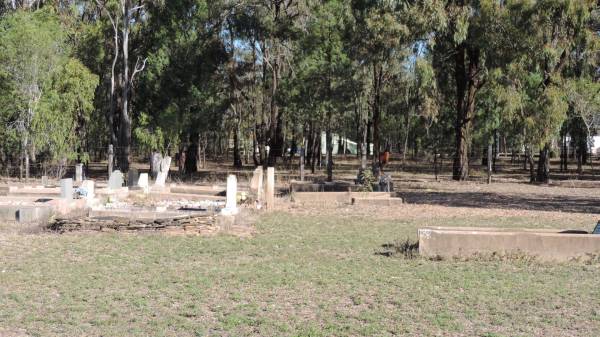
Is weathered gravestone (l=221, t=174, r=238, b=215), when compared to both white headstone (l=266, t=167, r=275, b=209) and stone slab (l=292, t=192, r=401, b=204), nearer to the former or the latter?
white headstone (l=266, t=167, r=275, b=209)

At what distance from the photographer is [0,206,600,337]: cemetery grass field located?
6.91 meters

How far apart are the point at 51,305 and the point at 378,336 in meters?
3.77

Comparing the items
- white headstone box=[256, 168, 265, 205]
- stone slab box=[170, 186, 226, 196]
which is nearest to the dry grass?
white headstone box=[256, 168, 265, 205]

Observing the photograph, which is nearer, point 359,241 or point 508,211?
point 359,241

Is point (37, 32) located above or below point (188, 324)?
above

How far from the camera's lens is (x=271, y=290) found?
335 inches

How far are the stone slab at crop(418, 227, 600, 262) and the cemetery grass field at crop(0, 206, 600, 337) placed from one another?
282 millimetres

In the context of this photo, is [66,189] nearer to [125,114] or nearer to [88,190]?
[88,190]

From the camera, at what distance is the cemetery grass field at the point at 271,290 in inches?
272

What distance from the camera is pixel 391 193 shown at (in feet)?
67.8

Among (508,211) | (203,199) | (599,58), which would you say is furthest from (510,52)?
(203,199)

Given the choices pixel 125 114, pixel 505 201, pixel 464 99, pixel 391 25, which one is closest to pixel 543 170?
pixel 464 99

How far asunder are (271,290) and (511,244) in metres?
4.24

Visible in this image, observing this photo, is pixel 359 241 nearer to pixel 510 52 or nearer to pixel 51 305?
pixel 51 305
